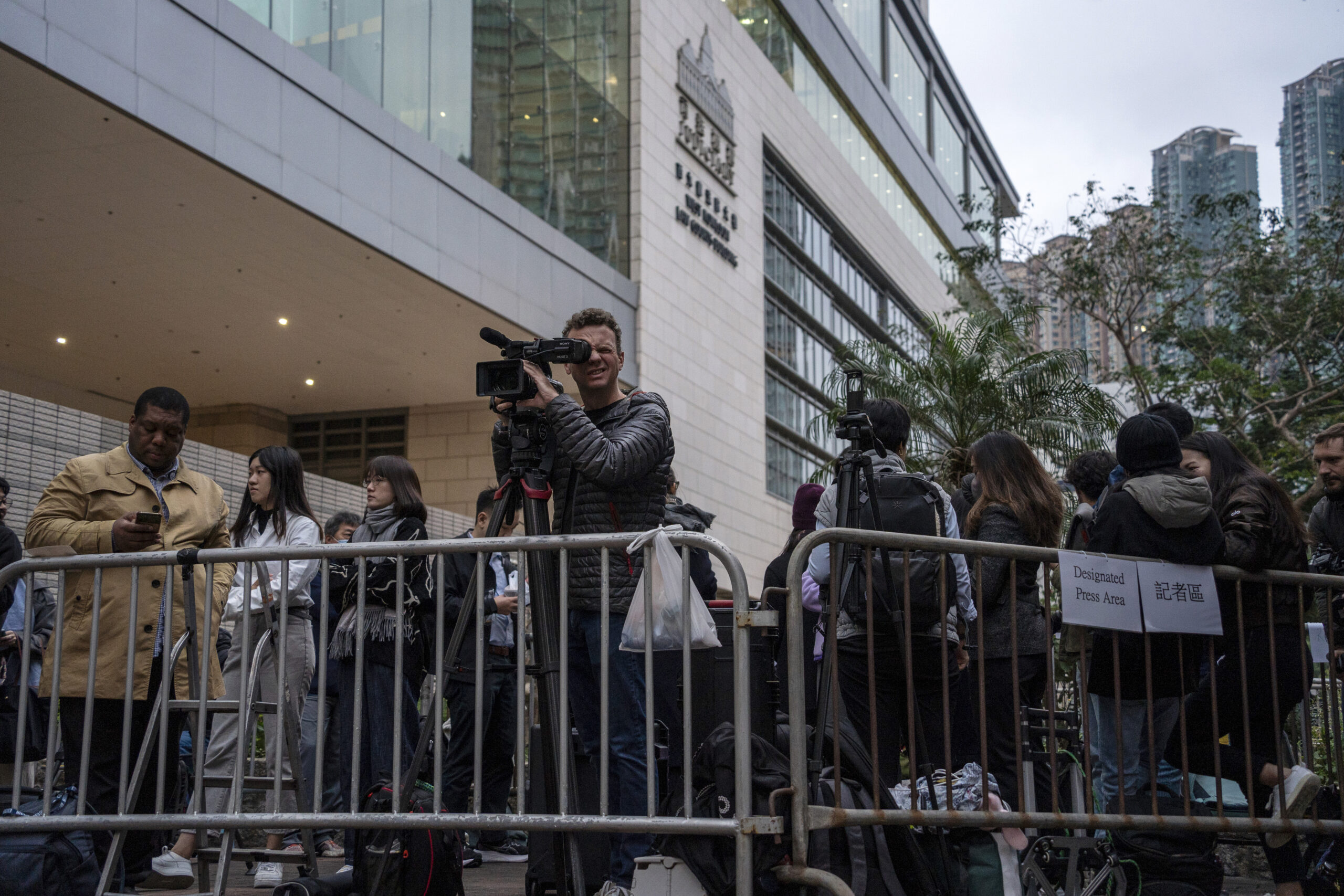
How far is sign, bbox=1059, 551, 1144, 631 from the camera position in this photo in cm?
432

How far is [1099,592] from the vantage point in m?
4.38

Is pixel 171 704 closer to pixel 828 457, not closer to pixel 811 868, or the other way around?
pixel 811 868

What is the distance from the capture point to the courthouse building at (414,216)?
13.4 m

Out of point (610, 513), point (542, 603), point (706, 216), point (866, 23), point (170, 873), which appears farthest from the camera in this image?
point (866, 23)

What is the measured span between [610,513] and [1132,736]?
2.10 metres

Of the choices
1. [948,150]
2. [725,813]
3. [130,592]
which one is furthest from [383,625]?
[948,150]

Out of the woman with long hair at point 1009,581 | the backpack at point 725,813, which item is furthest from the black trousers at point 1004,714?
the backpack at point 725,813

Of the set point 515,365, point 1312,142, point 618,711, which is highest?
point 1312,142

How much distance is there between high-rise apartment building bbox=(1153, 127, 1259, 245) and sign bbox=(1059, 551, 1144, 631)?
27.6 metres

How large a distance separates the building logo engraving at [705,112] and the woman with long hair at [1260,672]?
20256mm

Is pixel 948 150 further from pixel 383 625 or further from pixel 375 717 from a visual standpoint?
pixel 375 717

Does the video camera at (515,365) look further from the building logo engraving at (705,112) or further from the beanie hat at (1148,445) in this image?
the building logo engraving at (705,112)

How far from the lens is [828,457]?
33.1 meters

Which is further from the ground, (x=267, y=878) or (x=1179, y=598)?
(x=1179, y=598)
